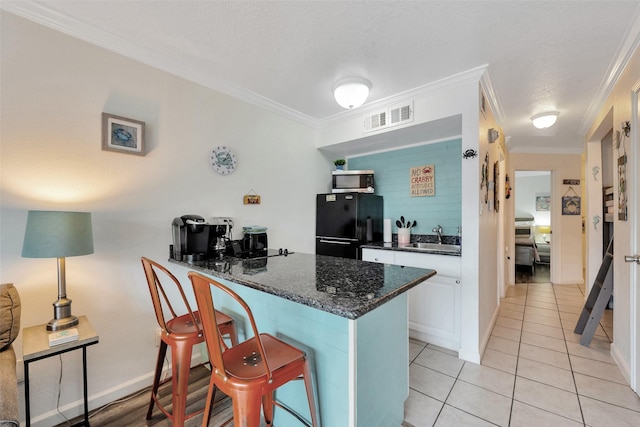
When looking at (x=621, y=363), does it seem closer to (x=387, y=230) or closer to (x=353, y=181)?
(x=387, y=230)

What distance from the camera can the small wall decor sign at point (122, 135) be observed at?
1885 millimetres

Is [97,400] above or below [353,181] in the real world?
below

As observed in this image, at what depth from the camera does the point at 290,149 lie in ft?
10.6

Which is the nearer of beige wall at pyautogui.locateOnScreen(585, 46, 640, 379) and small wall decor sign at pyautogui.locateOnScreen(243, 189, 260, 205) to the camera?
beige wall at pyautogui.locateOnScreen(585, 46, 640, 379)

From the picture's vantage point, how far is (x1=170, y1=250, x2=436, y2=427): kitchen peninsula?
1152mm

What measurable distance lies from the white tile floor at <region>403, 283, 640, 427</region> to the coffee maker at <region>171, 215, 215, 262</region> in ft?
5.98

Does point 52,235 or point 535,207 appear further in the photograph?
point 535,207

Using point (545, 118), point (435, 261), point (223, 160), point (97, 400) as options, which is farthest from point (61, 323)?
point (545, 118)

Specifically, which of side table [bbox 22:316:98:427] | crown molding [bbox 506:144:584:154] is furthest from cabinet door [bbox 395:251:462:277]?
crown molding [bbox 506:144:584:154]

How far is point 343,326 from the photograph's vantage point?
120 cm

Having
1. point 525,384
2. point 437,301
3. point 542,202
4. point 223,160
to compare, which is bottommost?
point 525,384

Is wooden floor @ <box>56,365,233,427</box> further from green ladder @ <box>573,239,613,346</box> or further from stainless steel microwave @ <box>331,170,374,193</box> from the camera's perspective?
green ladder @ <box>573,239,613,346</box>

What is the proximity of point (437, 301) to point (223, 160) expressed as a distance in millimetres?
2464

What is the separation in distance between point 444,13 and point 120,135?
2315mm
